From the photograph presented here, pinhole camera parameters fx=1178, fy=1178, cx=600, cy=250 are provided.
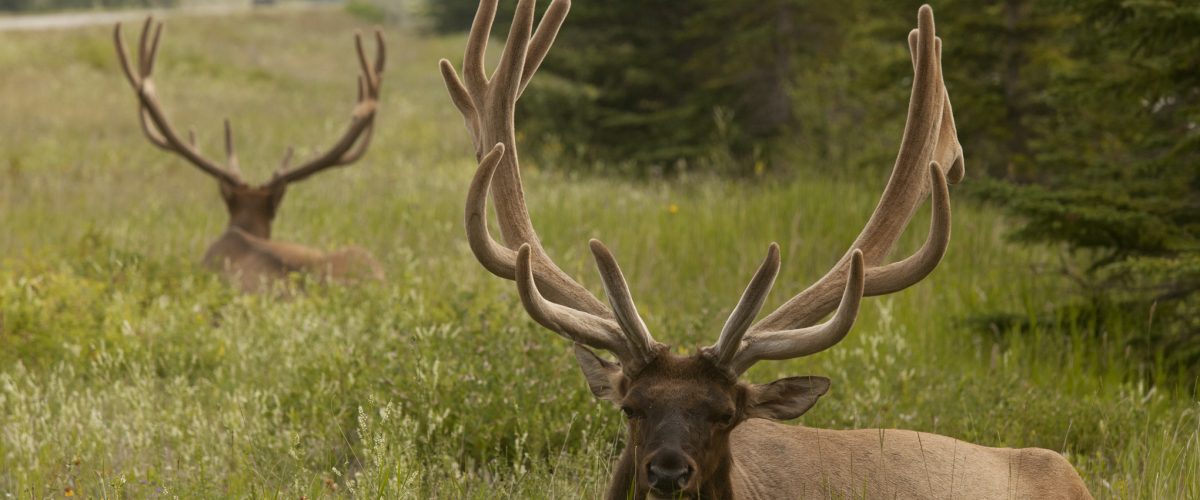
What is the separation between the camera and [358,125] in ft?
30.6

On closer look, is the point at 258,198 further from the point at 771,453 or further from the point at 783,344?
the point at 783,344

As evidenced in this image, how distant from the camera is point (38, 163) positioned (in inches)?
545

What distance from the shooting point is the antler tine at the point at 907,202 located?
148 inches

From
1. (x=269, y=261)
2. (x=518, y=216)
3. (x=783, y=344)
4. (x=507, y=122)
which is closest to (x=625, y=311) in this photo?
(x=783, y=344)

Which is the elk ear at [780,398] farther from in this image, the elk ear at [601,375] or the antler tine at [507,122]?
the antler tine at [507,122]

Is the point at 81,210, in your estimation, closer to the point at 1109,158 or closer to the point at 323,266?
the point at 323,266

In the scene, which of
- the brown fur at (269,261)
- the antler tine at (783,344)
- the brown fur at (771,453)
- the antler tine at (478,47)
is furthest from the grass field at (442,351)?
the antler tine at (478,47)

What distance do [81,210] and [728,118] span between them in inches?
272

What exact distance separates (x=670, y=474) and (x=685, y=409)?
0.24 meters

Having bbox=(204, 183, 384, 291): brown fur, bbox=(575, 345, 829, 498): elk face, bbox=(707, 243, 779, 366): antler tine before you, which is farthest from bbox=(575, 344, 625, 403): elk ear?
bbox=(204, 183, 384, 291): brown fur

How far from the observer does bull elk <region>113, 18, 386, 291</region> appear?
8.11 meters

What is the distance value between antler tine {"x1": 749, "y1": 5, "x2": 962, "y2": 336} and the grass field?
999 millimetres

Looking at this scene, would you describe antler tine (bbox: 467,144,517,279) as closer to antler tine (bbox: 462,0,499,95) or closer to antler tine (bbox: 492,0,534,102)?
antler tine (bbox: 492,0,534,102)

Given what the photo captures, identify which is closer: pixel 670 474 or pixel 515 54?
pixel 670 474
